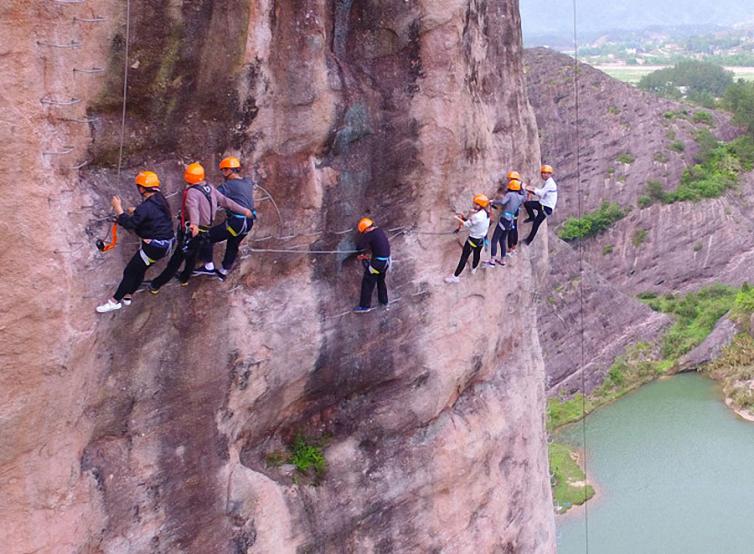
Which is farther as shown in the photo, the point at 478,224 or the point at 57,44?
the point at 478,224

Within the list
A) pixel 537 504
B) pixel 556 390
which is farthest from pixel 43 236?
pixel 556 390

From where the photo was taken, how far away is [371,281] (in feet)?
21.7

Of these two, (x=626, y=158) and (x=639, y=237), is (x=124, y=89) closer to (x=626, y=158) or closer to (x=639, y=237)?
(x=639, y=237)

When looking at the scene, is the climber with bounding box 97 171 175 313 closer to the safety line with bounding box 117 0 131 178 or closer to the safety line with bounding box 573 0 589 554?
the safety line with bounding box 117 0 131 178

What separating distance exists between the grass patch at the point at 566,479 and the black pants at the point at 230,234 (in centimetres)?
1320

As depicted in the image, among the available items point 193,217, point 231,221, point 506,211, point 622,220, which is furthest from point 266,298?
point 622,220

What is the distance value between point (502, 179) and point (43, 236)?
4.59 meters

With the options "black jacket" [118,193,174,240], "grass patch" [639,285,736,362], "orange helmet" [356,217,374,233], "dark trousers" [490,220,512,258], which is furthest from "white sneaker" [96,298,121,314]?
"grass patch" [639,285,736,362]

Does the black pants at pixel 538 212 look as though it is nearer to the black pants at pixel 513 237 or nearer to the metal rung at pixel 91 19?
the black pants at pixel 513 237

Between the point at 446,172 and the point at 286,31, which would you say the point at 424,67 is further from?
the point at 286,31

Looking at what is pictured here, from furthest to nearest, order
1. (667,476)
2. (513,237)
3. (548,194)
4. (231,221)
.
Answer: (667,476)
(548,194)
(513,237)
(231,221)

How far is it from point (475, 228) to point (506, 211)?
0.74 meters

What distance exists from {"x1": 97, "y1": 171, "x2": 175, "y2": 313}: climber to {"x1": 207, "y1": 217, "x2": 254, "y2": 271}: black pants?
0.44 m

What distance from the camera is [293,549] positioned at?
6.54 meters
